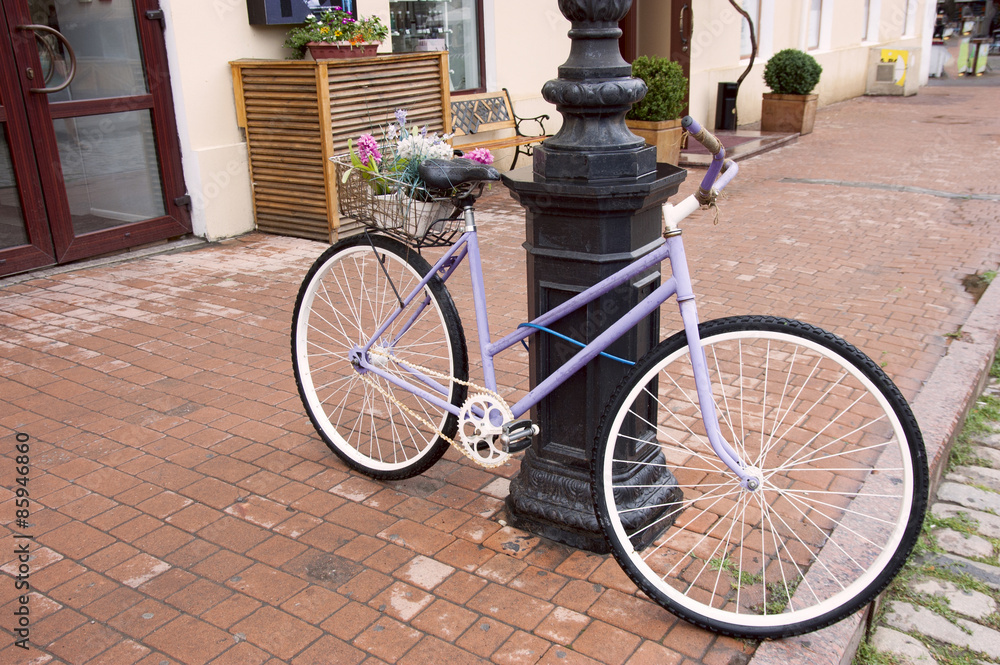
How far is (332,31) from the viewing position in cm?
704

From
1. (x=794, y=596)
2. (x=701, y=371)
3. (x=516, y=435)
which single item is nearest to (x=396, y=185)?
(x=516, y=435)

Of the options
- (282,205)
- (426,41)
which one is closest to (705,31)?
(426,41)

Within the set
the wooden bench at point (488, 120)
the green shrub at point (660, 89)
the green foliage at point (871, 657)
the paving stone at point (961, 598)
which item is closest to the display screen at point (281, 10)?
the wooden bench at point (488, 120)

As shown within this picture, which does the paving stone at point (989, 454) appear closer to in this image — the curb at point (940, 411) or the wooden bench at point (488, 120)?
the curb at point (940, 411)

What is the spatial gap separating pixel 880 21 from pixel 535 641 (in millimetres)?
21660

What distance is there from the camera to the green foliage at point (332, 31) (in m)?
7.03

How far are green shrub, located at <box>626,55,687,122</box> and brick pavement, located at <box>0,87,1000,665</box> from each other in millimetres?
3083

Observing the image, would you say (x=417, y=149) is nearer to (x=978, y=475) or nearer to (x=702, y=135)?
(x=702, y=135)

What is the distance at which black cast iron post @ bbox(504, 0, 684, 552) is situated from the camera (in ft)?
9.14

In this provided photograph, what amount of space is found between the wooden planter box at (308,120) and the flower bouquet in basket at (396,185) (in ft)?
12.8

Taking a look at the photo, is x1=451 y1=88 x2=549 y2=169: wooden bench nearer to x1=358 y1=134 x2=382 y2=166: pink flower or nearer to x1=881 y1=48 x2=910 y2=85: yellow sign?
x1=358 y1=134 x2=382 y2=166: pink flower

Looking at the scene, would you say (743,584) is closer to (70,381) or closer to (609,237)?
(609,237)

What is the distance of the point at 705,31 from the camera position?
13.6 m

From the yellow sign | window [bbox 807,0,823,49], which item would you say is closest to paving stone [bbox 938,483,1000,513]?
window [bbox 807,0,823,49]
